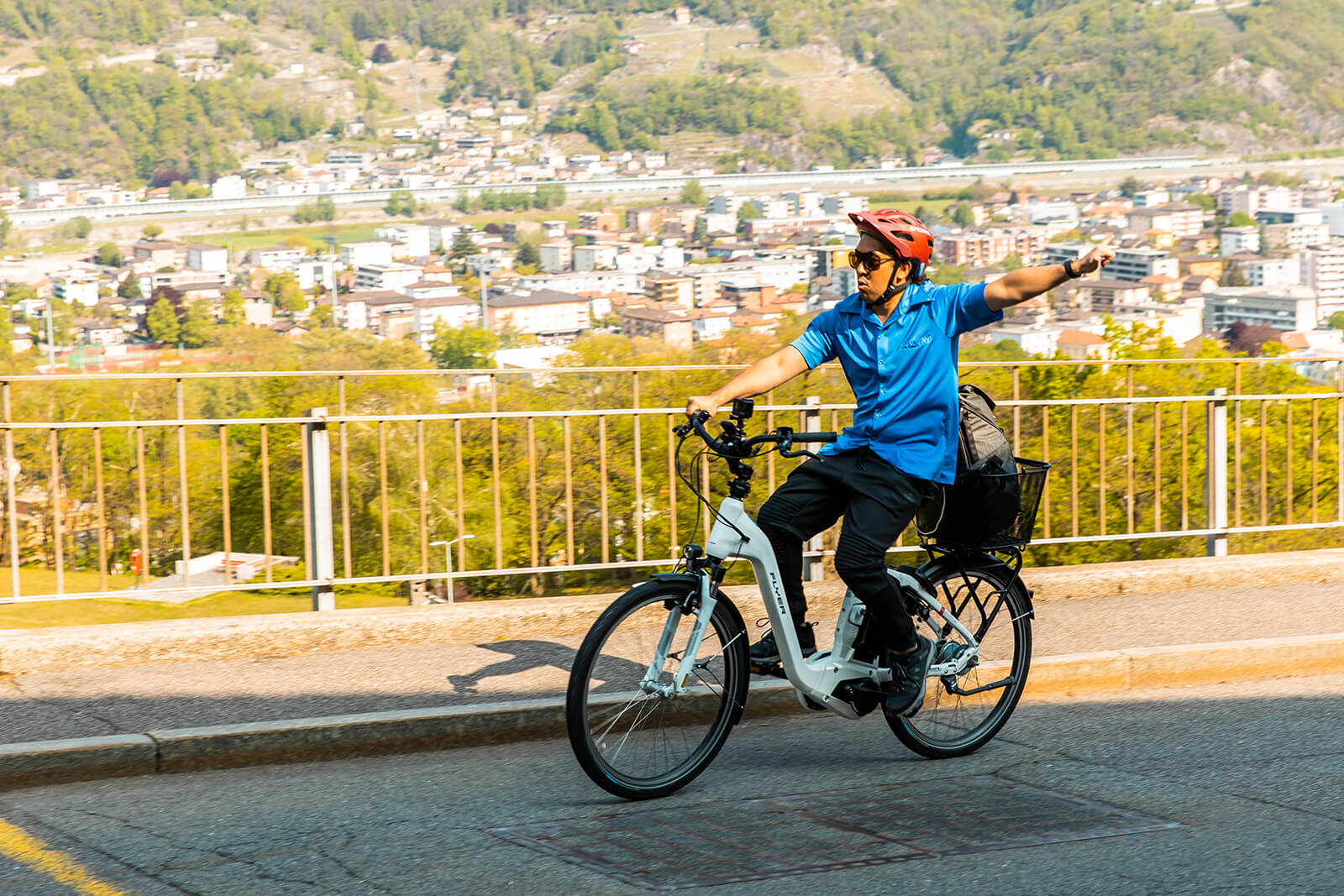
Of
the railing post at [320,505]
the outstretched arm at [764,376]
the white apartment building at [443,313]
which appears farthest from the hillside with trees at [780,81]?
the outstretched arm at [764,376]

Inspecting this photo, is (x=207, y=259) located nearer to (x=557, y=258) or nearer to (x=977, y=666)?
(x=557, y=258)

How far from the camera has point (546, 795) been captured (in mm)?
4633

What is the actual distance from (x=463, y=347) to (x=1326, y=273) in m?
48.8

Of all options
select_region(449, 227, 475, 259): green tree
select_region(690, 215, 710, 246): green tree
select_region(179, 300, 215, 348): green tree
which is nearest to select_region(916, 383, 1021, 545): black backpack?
select_region(179, 300, 215, 348): green tree

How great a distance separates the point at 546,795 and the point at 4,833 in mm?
1662

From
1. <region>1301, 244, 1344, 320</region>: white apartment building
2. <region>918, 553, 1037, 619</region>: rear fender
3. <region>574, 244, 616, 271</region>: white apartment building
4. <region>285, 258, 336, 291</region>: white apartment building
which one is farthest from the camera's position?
<region>574, 244, 616, 271</region>: white apartment building

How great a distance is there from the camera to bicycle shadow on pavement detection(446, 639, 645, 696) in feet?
19.0

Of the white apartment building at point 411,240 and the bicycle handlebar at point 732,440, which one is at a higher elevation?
the white apartment building at point 411,240

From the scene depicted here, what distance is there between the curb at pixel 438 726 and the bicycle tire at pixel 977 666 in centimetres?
66

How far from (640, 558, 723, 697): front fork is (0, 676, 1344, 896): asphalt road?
1.28ft

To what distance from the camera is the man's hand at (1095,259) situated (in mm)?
4289

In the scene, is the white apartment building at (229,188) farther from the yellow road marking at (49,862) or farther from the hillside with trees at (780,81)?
the yellow road marking at (49,862)

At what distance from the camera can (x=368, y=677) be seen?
19.2 feet

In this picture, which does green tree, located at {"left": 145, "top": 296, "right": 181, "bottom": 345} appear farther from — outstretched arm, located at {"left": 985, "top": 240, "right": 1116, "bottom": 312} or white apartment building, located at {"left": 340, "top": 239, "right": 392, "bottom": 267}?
outstretched arm, located at {"left": 985, "top": 240, "right": 1116, "bottom": 312}
